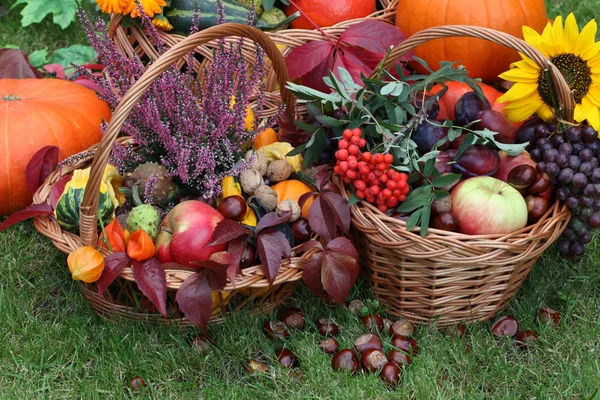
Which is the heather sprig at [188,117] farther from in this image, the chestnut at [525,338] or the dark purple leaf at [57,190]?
the chestnut at [525,338]

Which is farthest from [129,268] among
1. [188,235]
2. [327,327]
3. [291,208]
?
[327,327]

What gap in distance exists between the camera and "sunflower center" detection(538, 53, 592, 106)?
2059 millimetres

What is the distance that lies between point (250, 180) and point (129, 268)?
18.3 inches

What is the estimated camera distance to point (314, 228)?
6.52 feet

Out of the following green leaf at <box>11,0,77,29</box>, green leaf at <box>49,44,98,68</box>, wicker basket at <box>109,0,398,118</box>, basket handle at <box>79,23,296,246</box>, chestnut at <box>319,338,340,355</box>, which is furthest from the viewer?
green leaf at <box>11,0,77,29</box>

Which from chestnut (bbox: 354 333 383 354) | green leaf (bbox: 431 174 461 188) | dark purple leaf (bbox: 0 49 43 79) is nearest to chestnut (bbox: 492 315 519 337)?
chestnut (bbox: 354 333 383 354)

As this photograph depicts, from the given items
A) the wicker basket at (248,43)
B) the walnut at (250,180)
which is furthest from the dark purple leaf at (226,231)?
the wicker basket at (248,43)

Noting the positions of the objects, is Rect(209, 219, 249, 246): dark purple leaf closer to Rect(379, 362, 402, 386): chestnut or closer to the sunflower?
Rect(379, 362, 402, 386): chestnut

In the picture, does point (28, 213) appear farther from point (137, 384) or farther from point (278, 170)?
point (278, 170)

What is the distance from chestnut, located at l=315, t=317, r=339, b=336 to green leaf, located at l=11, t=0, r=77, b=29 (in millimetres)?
2298

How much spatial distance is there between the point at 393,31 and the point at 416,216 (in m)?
0.83

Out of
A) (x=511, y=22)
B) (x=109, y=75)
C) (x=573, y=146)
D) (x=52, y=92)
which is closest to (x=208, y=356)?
(x=109, y=75)

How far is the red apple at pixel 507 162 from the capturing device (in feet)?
6.95

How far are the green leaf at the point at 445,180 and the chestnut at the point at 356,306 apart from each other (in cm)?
45
